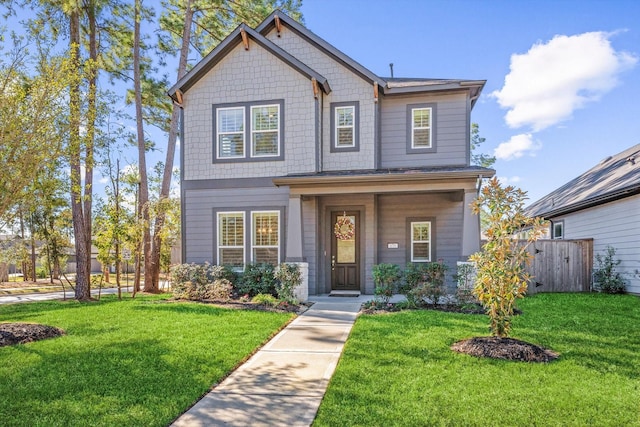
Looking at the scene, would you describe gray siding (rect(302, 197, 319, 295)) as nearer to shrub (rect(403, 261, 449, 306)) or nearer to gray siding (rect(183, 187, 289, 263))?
gray siding (rect(183, 187, 289, 263))

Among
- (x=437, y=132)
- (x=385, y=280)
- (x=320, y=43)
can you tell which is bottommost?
(x=385, y=280)

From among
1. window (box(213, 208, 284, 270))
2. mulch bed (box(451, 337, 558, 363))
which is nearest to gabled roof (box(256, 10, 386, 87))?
window (box(213, 208, 284, 270))

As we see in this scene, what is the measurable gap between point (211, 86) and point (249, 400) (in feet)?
32.8

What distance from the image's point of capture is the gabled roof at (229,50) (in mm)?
11197

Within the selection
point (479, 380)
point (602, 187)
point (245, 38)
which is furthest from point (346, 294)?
point (602, 187)

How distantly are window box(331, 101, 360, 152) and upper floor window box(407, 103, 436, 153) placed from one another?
5.17 ft

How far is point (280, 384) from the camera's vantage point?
450 cm

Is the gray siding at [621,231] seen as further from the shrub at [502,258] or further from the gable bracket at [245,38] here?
the gable bracket at [245,38]

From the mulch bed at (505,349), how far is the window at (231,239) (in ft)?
23.9

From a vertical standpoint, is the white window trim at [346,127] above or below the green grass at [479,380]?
above

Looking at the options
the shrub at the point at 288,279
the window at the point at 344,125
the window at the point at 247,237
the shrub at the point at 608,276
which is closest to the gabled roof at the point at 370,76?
the window at the point at 344,125

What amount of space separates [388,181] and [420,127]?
9.09ft

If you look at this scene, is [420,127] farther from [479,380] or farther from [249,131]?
[479,380]

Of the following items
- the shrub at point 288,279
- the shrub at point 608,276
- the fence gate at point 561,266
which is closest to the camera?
the shrub at point 288,279
